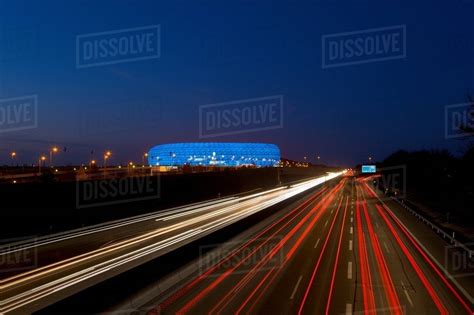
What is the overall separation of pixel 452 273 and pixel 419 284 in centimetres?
275

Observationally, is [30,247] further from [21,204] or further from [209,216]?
[209,216]

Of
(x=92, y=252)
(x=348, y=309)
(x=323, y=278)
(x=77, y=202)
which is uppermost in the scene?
(x=77, y=202)

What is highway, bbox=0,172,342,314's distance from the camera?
44.7ft

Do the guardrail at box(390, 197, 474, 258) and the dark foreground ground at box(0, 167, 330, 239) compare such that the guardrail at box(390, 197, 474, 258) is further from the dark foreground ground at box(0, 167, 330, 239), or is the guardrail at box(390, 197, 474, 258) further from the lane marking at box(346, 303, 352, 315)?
the dark foreground ground at box(0, 167, 330, 239)

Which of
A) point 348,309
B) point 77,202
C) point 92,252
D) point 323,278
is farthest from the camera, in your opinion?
point 77,202

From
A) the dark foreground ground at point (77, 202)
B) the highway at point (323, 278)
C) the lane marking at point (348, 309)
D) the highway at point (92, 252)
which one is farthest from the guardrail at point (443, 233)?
the dark foreground ground at point (77, 202)

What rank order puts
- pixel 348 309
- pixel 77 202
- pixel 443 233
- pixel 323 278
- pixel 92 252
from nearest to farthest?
pixel 348 309
pixel 323 278
pixel 92 252
pixel 443 233
pixel 77 202

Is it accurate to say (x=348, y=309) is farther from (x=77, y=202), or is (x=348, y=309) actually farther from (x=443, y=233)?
(x=77, y=202)

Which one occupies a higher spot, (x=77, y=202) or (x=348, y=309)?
(x=77, y=202)

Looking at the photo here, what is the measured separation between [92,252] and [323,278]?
11107 mm

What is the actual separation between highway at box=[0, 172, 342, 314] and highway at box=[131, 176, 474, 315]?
9.58ft

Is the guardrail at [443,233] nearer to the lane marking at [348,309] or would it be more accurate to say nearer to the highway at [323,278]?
the highway at [323,278]

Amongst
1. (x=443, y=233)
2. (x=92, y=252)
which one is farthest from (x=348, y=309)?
(x=443, y=233)

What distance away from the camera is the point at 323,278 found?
15.4m
